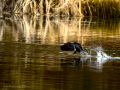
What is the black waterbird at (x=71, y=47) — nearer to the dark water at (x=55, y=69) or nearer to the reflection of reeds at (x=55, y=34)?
the dark water at (x=55, y=69)

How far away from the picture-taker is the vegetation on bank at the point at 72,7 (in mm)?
42781

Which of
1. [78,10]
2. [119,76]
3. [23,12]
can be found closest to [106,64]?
[119,76]

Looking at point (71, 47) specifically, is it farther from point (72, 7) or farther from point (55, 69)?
point (72, 7)

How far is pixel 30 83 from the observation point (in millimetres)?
7457

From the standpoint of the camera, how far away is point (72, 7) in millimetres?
42469

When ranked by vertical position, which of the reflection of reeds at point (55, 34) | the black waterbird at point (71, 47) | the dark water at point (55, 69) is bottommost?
the dark water at point (55, 69)

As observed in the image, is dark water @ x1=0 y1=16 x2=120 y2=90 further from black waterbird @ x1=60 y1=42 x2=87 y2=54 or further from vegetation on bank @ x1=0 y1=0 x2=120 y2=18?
vegetation on bank @ x1=0 y1=0 x2=120 y2=18

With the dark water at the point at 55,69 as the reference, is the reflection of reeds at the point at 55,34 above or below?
above

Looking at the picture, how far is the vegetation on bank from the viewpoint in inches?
1684

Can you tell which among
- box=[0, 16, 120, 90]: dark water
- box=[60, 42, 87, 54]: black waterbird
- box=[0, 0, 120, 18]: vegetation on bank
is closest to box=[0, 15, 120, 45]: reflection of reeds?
box=[0, 16, 120, 90]: dark water

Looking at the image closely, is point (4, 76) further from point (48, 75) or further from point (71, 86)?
point (71, 86)

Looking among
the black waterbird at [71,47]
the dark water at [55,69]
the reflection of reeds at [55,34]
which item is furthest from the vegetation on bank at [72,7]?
the black waterbird at [71,47]

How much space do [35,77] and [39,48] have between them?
5.12m

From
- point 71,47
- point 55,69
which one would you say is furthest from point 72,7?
point 55,69
